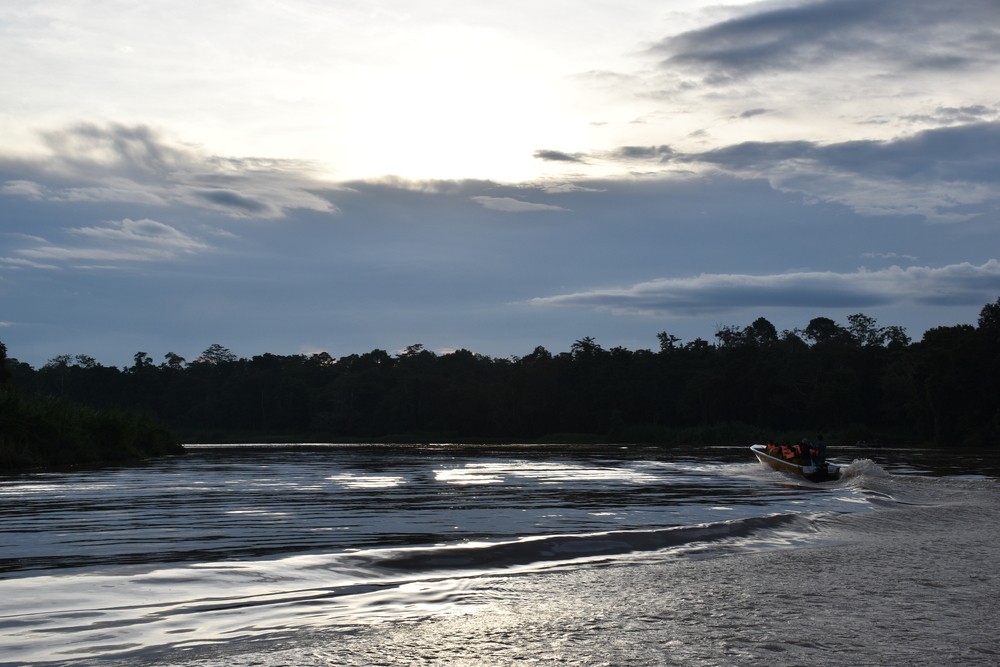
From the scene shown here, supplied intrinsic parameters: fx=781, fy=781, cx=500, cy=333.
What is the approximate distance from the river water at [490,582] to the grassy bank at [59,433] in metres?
13.8

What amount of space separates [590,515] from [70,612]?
1085cm

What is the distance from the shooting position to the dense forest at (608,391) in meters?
82.2

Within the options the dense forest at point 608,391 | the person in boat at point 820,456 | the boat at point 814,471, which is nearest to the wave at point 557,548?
the boat at point 814,471

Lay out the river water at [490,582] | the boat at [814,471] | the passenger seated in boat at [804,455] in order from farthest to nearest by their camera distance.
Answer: the passenger seated in boat at [804,455]
the boat at [814,471]
the river water at [490,582]

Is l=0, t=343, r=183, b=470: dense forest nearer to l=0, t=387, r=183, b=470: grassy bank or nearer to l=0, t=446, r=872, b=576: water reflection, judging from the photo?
l=0, t=387, r=183, b=470: grassy bank

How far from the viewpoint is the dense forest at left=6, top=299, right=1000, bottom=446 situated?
8219 cm

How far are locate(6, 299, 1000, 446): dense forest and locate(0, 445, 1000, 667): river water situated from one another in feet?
154

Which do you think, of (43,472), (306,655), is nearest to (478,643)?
(306,655)

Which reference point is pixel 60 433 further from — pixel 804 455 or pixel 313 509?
pixel 804 455

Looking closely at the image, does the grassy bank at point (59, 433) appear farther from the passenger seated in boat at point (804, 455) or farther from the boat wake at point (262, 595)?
the passenger seated in boat at point (804, 455)

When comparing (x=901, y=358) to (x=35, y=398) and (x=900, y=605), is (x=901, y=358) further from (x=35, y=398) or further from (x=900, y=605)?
(x=900, y=605)

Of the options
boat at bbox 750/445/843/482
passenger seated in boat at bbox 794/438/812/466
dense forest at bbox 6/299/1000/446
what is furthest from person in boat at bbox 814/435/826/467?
dense forest at bbox 6/299/1000/446

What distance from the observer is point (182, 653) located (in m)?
5.96

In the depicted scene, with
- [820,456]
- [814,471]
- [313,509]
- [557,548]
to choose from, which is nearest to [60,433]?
[313,509]
